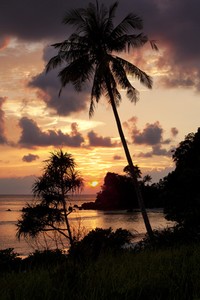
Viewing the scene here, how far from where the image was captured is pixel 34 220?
20016 mm

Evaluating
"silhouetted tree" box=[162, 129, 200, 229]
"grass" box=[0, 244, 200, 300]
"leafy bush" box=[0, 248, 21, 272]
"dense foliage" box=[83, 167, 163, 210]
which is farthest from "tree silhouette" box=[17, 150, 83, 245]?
"dense foliage" box=[83, 167, 163, 210]

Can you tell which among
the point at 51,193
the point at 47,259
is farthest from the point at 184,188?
the point at 47,259

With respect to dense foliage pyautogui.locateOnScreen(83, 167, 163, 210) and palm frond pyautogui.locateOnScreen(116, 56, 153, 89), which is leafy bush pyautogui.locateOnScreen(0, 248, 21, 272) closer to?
palm frond pyautogui.locateOnScreen(116, 56, 153, 89)

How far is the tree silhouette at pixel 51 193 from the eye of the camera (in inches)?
771

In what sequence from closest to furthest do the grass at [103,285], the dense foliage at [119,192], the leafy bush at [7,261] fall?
1. the grass at [103,285]
2. the leafy bush at [7,261]
3. the dense foliage at [119,192]

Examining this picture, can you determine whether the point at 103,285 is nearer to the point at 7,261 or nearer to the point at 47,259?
the point at 47,259

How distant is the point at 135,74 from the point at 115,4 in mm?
4121

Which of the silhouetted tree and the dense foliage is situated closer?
the silhouetted tree

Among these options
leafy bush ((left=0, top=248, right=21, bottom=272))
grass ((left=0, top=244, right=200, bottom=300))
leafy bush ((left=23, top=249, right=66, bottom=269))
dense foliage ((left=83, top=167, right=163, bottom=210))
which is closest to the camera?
grass ((left=0, top=244, right=200, bottom=300))

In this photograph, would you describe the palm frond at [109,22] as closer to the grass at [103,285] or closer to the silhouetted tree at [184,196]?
the silhouetted tree at [184,196]

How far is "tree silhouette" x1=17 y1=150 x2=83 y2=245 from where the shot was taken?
1959 cm

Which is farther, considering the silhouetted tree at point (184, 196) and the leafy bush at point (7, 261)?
the silhouetted tree at point (184, 196)

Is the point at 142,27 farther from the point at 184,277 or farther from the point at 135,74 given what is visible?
the point at 184,277

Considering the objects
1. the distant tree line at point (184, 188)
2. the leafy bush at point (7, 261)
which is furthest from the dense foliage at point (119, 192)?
the leafy bush at point (7, 261)
